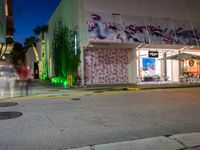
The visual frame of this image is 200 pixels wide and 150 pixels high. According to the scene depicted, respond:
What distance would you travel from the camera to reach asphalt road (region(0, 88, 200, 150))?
6.12m

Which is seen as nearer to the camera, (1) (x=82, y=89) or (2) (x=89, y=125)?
(2) (x=89, y=125)

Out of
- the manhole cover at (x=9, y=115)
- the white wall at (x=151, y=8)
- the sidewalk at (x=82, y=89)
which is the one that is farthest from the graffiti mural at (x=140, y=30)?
the manhole cover at (x=9, y=115)

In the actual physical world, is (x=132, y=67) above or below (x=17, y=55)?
below

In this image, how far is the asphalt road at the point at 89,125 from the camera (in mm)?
6117

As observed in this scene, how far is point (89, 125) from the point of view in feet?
25.0

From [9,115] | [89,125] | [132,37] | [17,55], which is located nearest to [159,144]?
[89,125]

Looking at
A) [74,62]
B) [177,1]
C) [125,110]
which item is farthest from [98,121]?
[177,1]

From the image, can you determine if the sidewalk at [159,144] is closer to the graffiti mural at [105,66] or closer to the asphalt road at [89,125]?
the asphalt road at [89,125]

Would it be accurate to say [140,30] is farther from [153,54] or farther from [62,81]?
[62,81]

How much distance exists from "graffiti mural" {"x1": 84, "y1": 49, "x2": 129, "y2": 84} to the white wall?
12.2ft

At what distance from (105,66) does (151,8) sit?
7.31 m

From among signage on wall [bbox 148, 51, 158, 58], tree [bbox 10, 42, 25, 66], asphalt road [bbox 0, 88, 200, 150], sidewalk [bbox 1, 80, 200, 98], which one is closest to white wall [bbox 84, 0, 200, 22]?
signage on wall [bbox 148, 51, 158, 58]

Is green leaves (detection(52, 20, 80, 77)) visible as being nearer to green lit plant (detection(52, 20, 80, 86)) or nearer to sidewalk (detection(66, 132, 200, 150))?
green lit plant (detection(52, 20, 80, 86))

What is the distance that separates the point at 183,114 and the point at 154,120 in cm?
155
